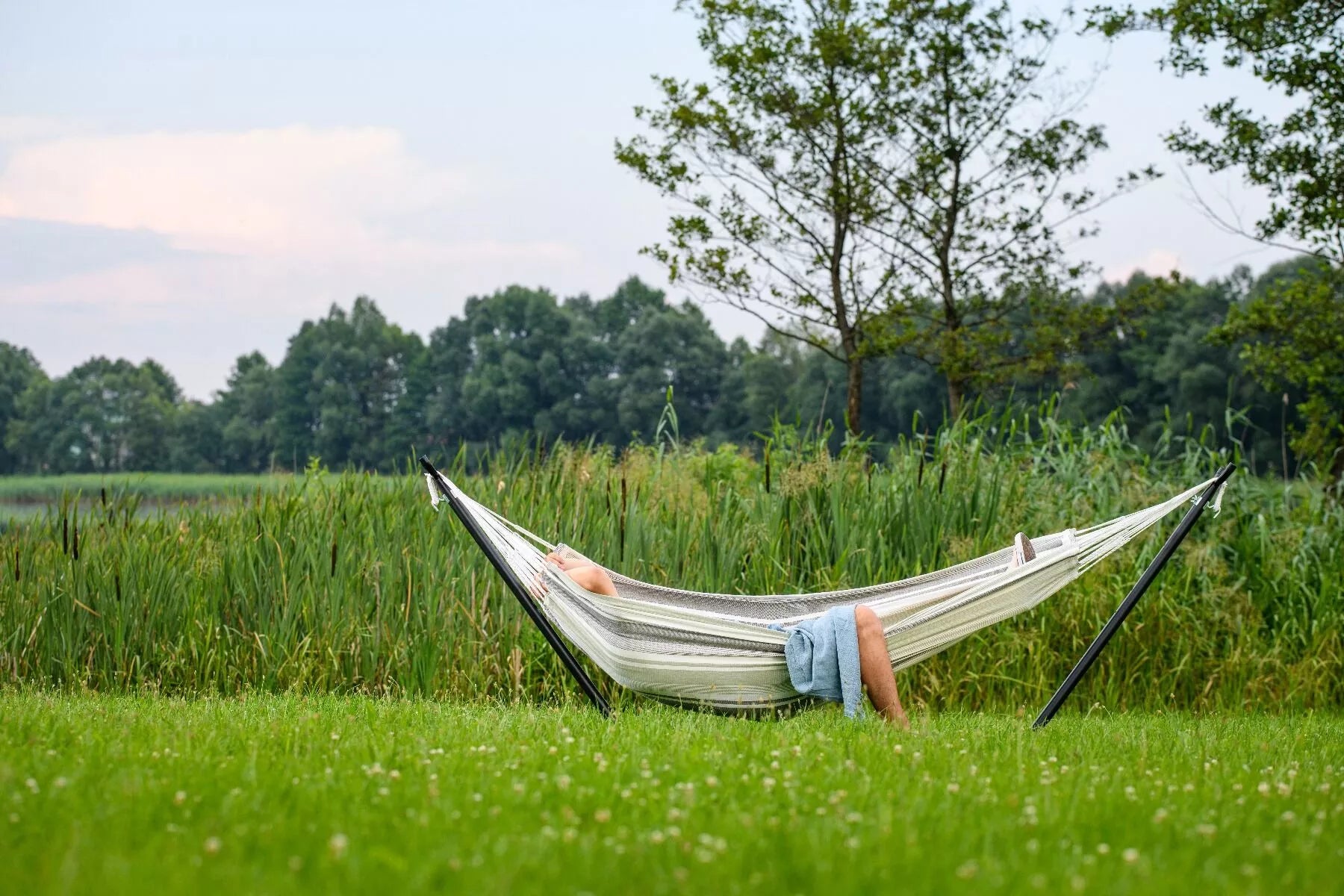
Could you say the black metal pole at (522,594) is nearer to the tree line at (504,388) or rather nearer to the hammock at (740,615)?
the hammock at (740,615)

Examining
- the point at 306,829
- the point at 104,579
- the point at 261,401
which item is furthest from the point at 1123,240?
the point at 261,401

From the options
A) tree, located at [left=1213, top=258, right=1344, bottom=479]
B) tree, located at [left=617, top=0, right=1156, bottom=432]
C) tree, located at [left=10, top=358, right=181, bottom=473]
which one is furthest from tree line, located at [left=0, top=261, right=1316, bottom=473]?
tree, located at [left=1213, top=258, right=1344, bottom=479]

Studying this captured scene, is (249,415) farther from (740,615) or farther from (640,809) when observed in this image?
(640,809)

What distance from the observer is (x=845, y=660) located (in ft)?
11.3

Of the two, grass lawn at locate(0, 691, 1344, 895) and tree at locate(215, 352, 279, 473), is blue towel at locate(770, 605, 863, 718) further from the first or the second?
tree at locate(215, 352, 279, 473)

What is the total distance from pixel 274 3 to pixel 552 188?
690 cm

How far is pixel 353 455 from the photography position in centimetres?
3762

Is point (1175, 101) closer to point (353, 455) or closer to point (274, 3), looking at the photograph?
point (274, 3)

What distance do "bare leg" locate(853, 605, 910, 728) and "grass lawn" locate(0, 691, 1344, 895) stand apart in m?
0.19

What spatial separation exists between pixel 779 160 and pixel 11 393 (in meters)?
30.0

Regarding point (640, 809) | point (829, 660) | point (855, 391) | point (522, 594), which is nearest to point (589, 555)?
point (522, 594)

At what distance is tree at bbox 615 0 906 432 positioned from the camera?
12359 mm

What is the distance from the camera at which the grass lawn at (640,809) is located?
1753 mm

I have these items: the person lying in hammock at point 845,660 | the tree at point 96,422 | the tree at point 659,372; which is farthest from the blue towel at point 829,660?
the tree at point 96,422
